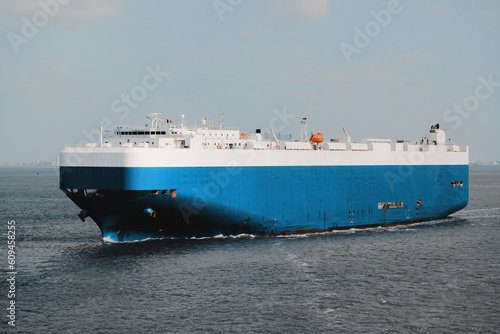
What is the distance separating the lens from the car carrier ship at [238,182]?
37531 mm

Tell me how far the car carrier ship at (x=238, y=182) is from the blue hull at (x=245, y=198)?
0.07 meters

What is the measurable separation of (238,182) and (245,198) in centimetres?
129

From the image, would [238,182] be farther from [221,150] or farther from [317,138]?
[317,138]

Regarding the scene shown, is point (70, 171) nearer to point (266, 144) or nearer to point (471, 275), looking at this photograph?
point (266, 144)

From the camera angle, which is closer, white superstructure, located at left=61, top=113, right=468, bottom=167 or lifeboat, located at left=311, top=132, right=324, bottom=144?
white superstructure, located at left=61, top=113, right=468, bottom=167

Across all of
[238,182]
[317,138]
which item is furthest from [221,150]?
[317,138]

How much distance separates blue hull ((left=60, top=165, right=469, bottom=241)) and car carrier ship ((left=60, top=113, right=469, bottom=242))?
73 millimetres

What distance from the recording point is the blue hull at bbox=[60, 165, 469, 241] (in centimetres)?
3753

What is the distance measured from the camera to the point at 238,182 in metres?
41.7

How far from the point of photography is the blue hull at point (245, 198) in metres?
37.5

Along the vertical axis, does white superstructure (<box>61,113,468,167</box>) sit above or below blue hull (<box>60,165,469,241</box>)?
above

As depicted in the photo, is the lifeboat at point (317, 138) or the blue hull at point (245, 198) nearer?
the blue hull at point (245, 198)

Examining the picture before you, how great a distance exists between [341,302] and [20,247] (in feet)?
79.3

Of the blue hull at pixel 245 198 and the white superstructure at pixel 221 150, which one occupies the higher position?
the white superstructure at pixel 221 150
